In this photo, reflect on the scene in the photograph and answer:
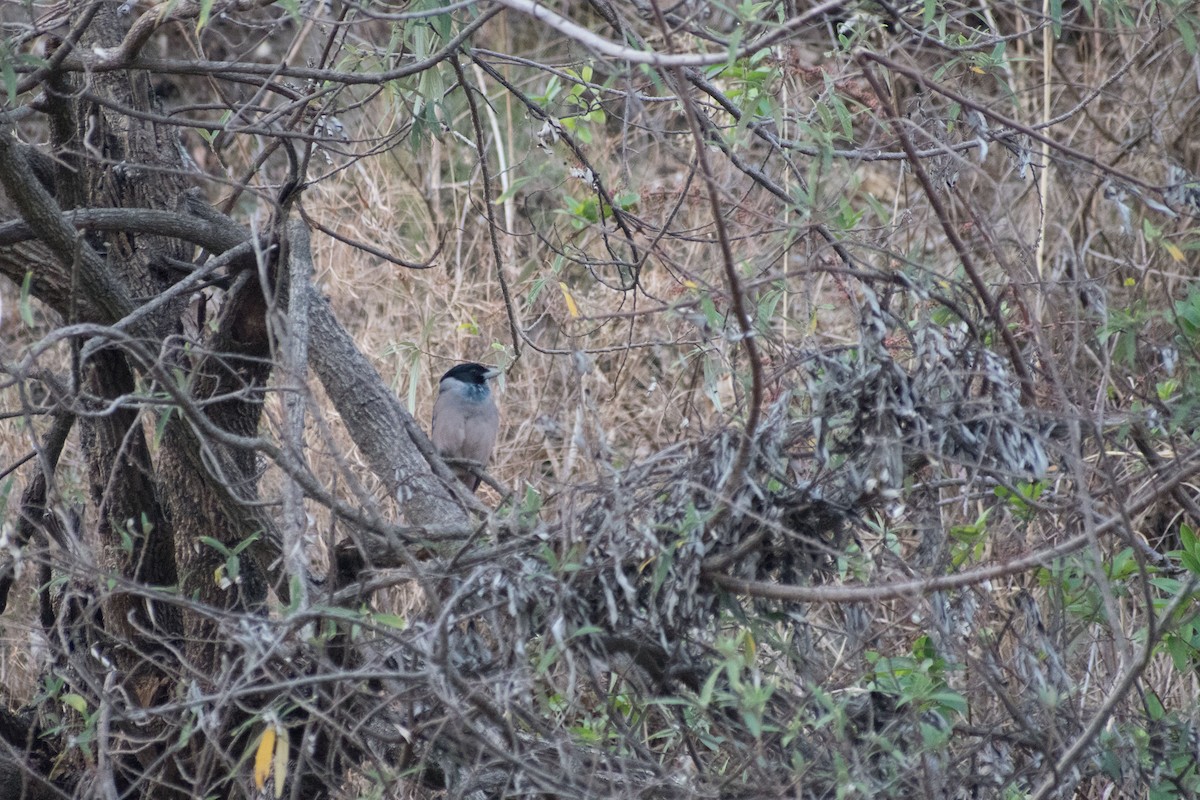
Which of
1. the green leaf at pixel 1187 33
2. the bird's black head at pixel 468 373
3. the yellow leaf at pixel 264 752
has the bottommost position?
the yellow leaf at pixel 264 752

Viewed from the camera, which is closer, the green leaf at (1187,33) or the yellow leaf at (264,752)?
the yellow leaf at (264,752)

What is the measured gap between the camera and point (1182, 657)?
2.62 m

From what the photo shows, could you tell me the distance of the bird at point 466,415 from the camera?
525 cm

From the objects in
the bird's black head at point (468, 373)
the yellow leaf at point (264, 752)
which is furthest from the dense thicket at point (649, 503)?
the bird's black head at point (468, 373)

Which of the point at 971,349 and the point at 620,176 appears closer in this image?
the point at 971,349

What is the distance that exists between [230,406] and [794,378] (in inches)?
66.7

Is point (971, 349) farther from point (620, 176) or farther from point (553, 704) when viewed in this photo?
point (620, 176)

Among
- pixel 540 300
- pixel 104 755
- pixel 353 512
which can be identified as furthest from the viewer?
pixel 540 300

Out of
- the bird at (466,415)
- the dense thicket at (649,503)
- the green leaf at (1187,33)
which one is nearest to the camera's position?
the dense thicket at (649,503)

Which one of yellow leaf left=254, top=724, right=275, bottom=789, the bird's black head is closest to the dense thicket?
yellow leaf left=254, top=724, right=275, bottom=789

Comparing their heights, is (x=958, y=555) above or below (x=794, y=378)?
below

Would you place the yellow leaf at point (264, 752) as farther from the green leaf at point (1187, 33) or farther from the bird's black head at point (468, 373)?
the bird's black head at point (468, 373)

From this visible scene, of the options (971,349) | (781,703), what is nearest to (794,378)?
(971,349)

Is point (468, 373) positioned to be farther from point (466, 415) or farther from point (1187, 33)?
point (1187, 33)
